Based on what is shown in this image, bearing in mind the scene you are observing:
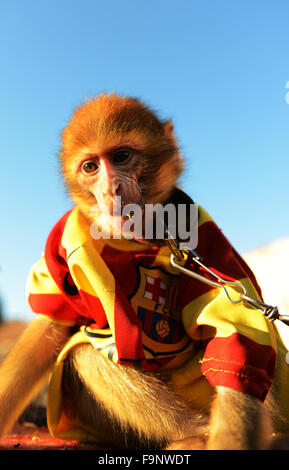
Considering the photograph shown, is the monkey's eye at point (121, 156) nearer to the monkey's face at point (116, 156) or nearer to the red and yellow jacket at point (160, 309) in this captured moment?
the monkey's face at point (116, 156)

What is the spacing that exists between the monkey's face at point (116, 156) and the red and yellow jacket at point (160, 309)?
0.16 meters

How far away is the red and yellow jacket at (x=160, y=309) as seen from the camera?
154cm

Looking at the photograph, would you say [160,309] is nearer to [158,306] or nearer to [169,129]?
[158,306]

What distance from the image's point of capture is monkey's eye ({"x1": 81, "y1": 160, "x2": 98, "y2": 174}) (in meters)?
1.96

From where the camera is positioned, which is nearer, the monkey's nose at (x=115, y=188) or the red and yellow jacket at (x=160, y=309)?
the red and yellow jacket at (x=160, y=309)

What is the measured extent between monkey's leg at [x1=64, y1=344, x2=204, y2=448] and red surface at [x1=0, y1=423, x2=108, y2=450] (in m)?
0.16

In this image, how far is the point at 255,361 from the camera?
150 centimetres

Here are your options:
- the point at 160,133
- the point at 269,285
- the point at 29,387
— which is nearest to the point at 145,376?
the point at 29,387

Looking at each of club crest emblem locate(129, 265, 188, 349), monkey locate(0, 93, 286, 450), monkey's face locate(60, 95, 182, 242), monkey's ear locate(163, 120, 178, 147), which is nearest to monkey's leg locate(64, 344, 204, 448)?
monkey locate(0, 93, 286, 450)

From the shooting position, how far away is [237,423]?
1.41 m

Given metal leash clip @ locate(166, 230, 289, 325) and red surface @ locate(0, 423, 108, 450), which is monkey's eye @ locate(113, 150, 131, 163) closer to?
metal leash clip @ locate(166, 230, 289, 325)

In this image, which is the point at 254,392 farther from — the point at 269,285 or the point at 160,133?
the point at 269,285

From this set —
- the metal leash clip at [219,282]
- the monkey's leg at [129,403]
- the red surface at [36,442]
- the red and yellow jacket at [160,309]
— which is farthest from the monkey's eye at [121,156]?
the red surface at [36,442]

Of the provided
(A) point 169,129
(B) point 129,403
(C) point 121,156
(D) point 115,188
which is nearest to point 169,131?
(A) point 169,129
